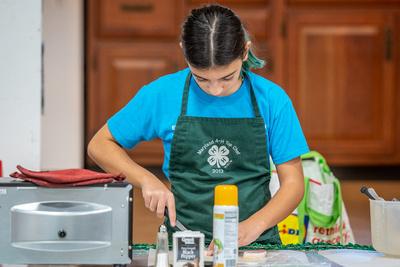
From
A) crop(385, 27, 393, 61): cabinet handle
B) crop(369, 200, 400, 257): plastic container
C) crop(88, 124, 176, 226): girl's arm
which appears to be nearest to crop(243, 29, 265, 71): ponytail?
crop(88, 124, 176, 226): girl's arm

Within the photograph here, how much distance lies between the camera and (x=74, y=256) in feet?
4.04

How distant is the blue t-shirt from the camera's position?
1605mm

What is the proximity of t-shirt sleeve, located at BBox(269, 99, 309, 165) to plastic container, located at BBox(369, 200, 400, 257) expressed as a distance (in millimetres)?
265

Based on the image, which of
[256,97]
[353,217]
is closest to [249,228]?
[256,97]

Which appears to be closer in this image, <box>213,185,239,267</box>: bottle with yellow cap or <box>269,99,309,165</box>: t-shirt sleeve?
<box>213,185,239,267</box>: bottle with yellow cap

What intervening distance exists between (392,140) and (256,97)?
2554 mm

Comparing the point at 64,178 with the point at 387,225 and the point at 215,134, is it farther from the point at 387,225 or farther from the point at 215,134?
the point at 387,225

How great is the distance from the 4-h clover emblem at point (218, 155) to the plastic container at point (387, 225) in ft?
1.08

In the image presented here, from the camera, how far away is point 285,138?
1.60m

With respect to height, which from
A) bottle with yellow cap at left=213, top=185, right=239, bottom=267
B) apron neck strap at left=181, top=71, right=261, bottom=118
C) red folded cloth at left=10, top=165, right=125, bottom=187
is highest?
apron neck strap at left=181, top=71, right=261, bottom=118

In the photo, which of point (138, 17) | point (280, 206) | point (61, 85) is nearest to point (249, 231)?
point (280, 206)

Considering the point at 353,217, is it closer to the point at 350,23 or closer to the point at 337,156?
the point at 337,156

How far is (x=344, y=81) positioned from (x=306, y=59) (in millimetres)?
231

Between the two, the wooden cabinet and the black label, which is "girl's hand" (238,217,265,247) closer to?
the black label
